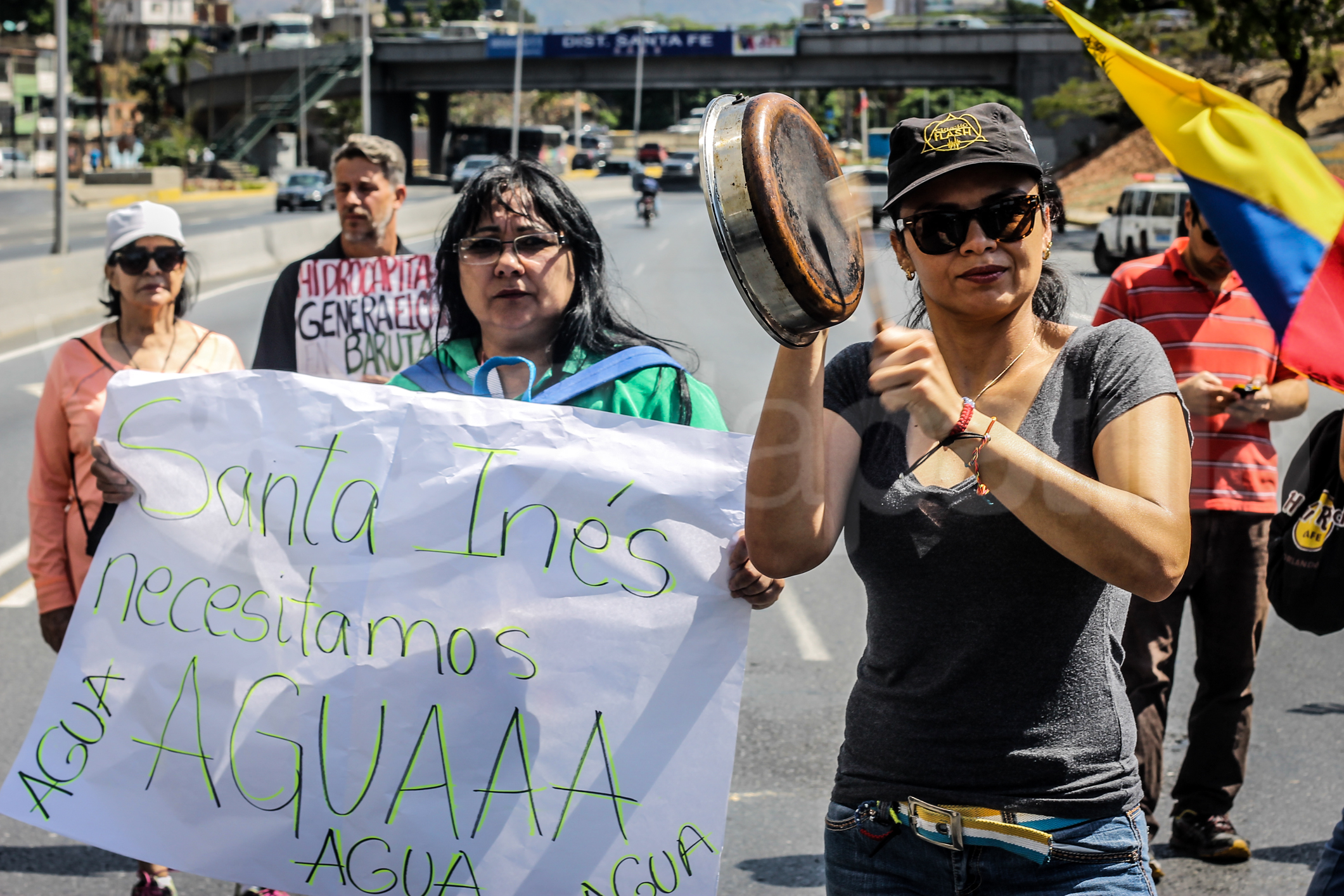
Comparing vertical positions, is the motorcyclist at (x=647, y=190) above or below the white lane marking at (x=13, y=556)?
above

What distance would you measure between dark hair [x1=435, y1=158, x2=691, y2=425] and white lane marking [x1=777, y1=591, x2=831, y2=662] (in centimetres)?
289

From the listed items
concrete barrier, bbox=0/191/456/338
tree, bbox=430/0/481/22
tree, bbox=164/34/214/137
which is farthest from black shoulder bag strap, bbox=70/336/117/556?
tree, bbox=430/0/481/22

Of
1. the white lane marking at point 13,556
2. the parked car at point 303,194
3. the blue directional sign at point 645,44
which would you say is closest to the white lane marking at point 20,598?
the white lane marking at point 13,556

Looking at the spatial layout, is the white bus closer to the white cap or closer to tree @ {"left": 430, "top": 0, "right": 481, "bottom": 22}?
tree @ {"left": 430, "top": 0, "right": 481, "bottom": 22}

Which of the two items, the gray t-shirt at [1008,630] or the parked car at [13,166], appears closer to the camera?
the gray t-shirt at [1008,630]

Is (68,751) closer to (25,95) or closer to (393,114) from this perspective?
(393,114)

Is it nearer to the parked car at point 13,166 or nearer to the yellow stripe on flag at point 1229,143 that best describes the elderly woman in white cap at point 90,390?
the yellow stripe on flag at point 1229,143

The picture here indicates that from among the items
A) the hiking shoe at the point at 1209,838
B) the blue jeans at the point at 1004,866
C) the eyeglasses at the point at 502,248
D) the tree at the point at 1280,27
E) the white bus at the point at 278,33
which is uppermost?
the white bus at the point at 278,33

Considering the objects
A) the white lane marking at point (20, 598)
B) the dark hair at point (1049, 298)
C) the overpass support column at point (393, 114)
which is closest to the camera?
the dark hair at point (1049, 298)

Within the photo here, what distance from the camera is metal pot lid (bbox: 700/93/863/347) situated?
5.48 feet

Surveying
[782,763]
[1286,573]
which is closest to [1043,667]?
[1286,573]

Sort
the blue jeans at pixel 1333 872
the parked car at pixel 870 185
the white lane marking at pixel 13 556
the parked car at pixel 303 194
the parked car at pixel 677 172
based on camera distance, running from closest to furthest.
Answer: the parked car at pixel 870 185, the blue jeans at pixel 1333 872, the white lane marking at pixel 13 556, the parked car at pixel 677 172, the parked car at pixel 303 194

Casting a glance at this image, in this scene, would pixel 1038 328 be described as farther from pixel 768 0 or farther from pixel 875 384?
pixel 768 0

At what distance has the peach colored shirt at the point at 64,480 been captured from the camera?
140 inches
